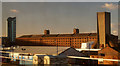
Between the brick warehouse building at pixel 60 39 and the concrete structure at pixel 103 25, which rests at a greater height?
the concrete structure at pixel 103 25

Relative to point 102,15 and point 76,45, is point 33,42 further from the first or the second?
point 102,15

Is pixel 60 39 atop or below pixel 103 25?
below

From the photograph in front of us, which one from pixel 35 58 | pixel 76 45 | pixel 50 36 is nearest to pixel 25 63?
pixel 35 58

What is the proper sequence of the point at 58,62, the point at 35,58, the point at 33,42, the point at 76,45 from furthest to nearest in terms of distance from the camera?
the point at 33,42 < the point at 76,45 < the point at 58,62 < the point at 35,58

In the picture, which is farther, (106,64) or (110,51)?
(110,51)

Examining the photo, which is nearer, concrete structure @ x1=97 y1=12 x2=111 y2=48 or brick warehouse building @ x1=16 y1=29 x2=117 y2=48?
concrete structure @ x1=97 y1=12 x2=111 y2=48

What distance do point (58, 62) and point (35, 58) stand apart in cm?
86

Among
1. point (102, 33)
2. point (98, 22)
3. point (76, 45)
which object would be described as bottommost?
point (76, 45)

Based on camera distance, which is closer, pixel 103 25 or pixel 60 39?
pixel 103 25

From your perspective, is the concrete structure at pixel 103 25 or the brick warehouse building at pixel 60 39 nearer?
the concrete structure at pixel 103 25

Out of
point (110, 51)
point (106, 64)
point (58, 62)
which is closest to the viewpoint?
point (58, 62)

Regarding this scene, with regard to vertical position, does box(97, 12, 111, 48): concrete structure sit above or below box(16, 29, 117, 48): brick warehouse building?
above

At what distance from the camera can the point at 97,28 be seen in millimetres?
18359

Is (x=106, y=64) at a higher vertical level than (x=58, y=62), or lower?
lower
